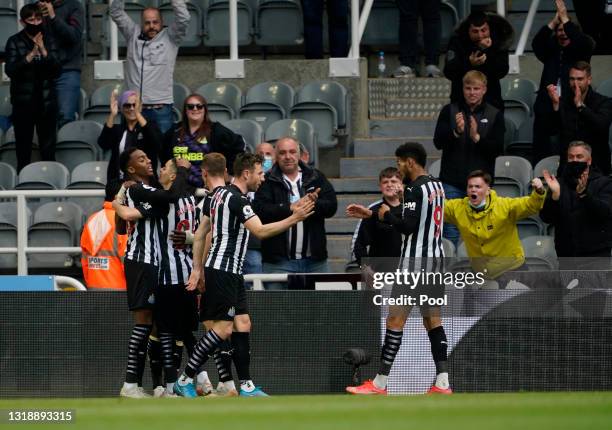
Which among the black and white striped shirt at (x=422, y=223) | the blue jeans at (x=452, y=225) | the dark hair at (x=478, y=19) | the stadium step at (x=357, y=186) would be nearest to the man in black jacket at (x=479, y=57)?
the dark hair at (x=478, y=19)

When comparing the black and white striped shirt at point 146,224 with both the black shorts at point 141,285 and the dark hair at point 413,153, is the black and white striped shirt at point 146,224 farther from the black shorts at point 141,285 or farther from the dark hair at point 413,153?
the dark hair at point 413,153

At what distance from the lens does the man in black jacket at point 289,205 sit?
1256 cm

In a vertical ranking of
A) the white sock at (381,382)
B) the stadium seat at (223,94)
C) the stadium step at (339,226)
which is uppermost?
the stadium seat at (223,94)

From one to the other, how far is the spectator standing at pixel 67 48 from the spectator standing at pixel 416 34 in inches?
132

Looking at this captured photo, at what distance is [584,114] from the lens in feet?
44.1

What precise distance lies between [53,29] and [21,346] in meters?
4.39

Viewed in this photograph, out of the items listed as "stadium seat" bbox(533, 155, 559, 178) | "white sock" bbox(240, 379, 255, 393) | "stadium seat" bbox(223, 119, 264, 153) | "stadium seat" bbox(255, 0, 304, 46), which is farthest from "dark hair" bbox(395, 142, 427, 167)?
"stadium seat" bbox(255, 0, 304, 46)

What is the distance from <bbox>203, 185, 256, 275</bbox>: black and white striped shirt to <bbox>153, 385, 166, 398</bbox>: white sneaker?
1092 mm

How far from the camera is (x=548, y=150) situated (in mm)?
14391

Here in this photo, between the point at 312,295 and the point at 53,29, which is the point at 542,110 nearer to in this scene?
the point at 312,295

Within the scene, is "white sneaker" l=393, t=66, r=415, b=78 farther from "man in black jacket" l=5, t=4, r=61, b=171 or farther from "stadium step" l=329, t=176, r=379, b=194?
"man in black jacket" l=5, t=4, r=61, b=171

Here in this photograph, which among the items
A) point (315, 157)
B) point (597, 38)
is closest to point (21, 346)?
point (315, 157)

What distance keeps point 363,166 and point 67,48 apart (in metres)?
3.28

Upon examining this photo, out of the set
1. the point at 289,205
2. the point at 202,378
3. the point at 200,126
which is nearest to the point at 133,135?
the point at 200,126
